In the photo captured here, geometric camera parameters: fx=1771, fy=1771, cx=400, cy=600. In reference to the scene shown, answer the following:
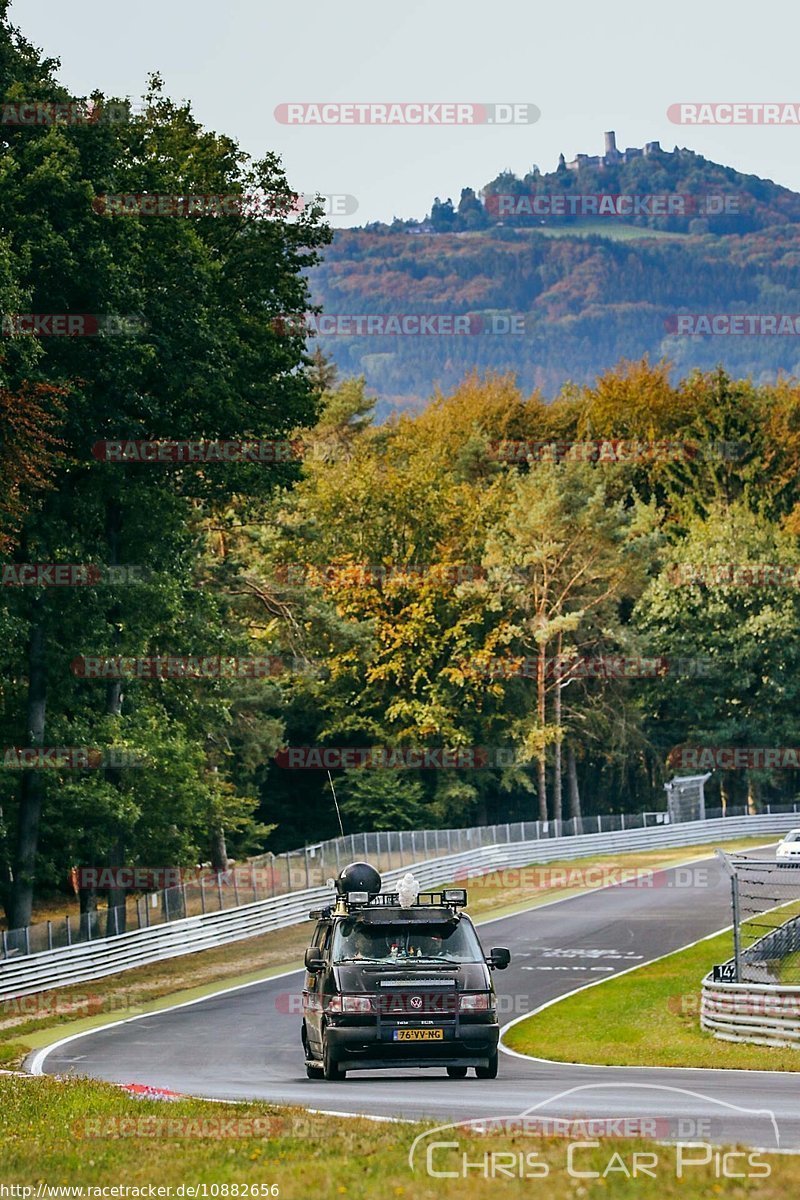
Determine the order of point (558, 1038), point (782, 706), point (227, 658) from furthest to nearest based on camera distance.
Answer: point (782, 706), point (227, 658), point (558, 1038)

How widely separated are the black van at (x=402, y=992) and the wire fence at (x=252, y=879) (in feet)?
57.2

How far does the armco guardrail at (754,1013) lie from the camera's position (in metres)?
27.2

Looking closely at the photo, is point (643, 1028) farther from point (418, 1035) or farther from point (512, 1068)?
point (418, 1035)

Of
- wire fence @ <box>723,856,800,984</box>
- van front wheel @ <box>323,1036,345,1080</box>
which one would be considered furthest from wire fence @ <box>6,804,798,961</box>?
van front wheel @ <box>323,1036,345,1080</box>

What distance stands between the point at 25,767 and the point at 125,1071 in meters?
16.1

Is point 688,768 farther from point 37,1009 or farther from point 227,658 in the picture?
point 37,1009

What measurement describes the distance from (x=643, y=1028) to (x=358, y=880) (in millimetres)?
10635

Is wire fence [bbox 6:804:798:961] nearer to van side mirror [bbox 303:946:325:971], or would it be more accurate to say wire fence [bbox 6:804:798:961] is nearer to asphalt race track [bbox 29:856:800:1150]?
asphalt race track [bbox 29:856:800:1150]

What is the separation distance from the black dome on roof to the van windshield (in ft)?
3.04

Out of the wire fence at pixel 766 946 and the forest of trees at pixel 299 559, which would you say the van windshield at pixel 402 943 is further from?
the forest of trees at pixel 299 559

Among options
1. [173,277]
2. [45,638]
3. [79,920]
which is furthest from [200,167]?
[79,920]

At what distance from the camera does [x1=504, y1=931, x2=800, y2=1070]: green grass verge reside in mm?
26078

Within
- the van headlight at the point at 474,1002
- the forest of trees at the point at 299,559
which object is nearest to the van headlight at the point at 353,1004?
the van headlight at the point at 474,1002

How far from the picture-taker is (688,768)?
9169cm
